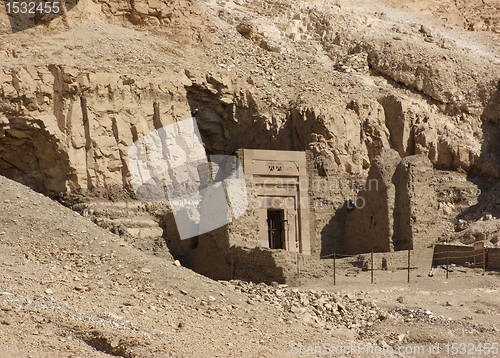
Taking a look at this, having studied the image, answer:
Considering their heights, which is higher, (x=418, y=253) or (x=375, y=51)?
(x=375, y=51)

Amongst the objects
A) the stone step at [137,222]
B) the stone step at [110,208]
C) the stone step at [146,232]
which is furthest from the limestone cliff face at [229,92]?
the stone step at [146,232]

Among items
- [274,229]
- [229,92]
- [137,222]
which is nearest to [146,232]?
[137,222]

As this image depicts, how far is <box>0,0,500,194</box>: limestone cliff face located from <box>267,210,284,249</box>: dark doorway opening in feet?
16.3

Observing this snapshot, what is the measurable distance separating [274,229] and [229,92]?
9035 millimetres

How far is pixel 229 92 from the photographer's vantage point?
26.5 m

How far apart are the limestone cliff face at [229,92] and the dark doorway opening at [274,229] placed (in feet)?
16.3

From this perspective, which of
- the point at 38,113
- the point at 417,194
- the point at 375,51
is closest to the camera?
the point at 417,194

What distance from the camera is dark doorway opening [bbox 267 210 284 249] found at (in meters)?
19.6

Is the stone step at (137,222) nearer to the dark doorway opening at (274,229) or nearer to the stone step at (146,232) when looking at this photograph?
the stone step at (146,232)

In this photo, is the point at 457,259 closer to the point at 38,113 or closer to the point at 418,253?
the point at 418,253

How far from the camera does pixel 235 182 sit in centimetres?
1791

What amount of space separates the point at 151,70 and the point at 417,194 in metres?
12.9

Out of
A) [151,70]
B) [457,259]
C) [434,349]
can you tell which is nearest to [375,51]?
[151,70]

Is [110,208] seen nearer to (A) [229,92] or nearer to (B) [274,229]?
(B) [274,229]
